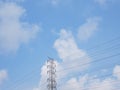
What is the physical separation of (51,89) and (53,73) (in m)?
5.49

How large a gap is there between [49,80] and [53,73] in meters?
2.67

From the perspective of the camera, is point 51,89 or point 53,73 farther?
point 53,73

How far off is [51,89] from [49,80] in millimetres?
2989

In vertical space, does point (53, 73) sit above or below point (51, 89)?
above

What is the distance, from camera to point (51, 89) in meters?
45.2

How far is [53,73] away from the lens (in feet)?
164

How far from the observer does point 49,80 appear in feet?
157
